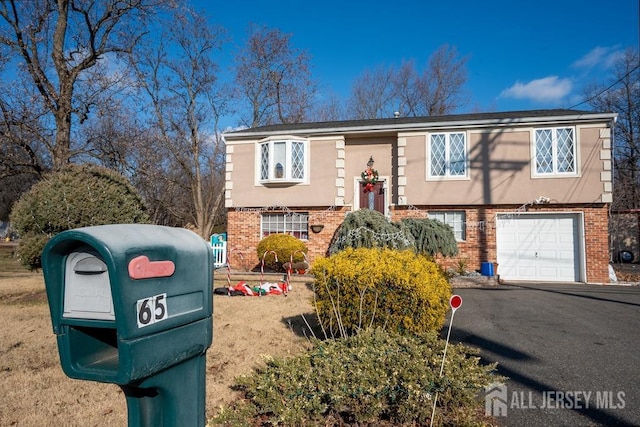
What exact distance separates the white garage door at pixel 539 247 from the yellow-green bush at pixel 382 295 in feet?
30.2

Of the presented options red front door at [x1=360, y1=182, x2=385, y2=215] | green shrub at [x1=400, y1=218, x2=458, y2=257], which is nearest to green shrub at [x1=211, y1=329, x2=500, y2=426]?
green shrub at [x1=400, y1=218, x2=458, y2=257]

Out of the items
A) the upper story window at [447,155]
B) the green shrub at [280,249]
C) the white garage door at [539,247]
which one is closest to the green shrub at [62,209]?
the green shrub at [280,249]

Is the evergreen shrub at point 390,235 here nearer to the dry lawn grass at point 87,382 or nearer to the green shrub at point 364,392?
the dry lawn grass at point 87,382

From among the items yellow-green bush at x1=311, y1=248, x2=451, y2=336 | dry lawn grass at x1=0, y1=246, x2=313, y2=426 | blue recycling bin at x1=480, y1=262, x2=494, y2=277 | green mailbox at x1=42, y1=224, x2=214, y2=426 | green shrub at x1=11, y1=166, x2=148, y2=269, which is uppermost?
green shrub at x1=11, y1=166, x2=148, y2=269

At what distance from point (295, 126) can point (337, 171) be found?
2.72m

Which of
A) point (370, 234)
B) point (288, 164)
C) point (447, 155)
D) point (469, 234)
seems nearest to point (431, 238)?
point (370, 234)

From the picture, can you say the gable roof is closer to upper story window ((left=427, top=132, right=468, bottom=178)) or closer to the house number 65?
upper story window ((left=427, top=132, right=468, bottom=178))

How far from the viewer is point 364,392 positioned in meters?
2.86

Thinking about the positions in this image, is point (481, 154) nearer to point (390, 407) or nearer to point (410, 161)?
point (410, 161)

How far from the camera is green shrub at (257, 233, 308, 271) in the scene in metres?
12.7

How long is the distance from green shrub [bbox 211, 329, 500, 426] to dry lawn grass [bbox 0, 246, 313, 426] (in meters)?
0.54

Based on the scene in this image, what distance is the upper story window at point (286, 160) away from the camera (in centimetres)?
1396

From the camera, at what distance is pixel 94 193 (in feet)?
24.2

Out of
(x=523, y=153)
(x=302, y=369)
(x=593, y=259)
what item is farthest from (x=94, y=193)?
(x=593, y=259)
